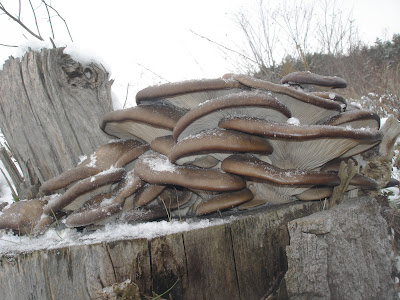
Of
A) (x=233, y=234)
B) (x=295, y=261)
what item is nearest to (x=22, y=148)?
(x=233, y=234)

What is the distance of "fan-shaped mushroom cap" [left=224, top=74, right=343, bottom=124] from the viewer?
75.9 inches

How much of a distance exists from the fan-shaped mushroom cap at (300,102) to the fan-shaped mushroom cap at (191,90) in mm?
117

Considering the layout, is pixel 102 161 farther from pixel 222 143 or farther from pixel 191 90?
pixel 222 143

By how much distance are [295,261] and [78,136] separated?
2.72 meters

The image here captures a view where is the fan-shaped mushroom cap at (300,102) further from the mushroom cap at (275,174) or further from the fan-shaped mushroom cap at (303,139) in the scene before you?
the mushroom cap at (275,174)

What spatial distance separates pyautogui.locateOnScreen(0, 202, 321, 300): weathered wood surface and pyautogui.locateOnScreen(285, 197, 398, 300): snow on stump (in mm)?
240

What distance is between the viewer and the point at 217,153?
7.14 ft

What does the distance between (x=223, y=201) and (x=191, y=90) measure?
835 millimetres

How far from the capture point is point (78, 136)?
3.36 m

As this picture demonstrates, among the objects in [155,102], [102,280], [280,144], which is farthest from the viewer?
[155,102]

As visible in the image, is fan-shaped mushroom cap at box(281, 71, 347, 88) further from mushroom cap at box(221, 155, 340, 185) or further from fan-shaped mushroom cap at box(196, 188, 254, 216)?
fan-shaped mushroom cap at box(196, 188, 254, 216)

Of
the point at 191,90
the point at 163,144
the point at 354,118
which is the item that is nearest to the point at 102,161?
the point at 163,144

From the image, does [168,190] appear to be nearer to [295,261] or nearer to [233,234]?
[233,234]

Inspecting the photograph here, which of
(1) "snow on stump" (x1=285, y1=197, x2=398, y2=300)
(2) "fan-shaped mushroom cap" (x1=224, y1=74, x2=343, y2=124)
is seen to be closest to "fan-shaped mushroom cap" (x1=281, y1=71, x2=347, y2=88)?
(2) "fan-shaped mushroom cap" (x1=224, y1=74, x2=343, y2=124)
